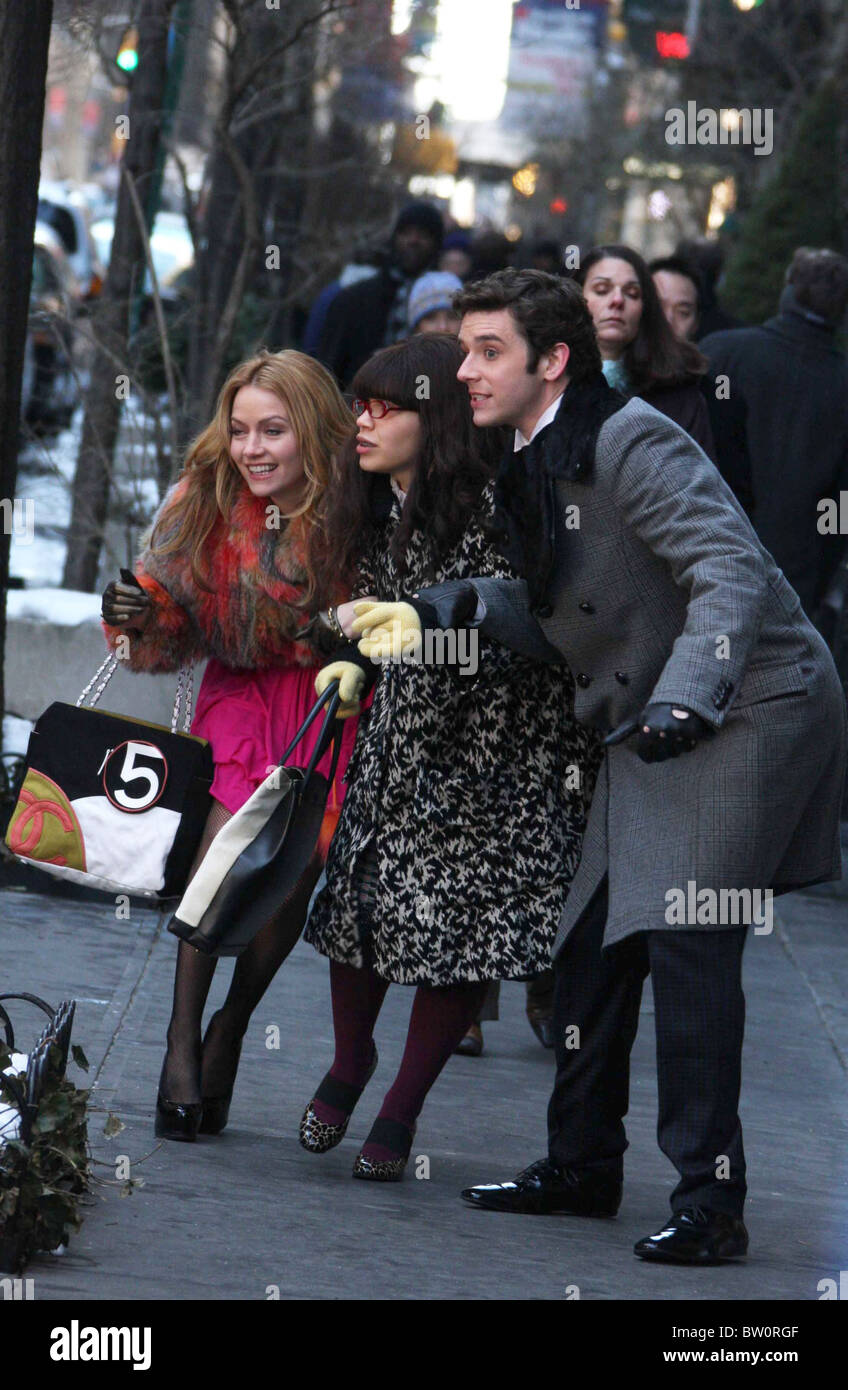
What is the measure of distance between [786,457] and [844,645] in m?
0.86

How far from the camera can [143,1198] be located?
13.8 ft

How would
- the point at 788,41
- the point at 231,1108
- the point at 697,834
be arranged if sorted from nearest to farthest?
1. the point at 697,834
2. the point at 231,1108
3. the point at 788,41

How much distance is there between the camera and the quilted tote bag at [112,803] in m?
4.66

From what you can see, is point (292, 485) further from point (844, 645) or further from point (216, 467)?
point (844, 645)

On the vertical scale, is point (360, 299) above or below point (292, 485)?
above

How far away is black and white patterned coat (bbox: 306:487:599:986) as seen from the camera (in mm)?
4465

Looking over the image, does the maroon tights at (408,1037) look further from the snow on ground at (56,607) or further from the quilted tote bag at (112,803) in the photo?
the snow on ground at (56,607)

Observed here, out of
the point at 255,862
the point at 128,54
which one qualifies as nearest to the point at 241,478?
the point at 255,862

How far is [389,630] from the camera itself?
4176 mm

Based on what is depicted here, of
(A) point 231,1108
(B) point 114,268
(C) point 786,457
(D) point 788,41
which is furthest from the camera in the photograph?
(D) point 788,41

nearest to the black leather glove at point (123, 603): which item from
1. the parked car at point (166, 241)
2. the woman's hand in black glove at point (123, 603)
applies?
the woman's hand in black glove at point (123, 603)

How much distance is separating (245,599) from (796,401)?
3.53 metres

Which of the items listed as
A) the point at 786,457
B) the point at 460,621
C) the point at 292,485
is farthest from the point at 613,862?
the point at 786,457
